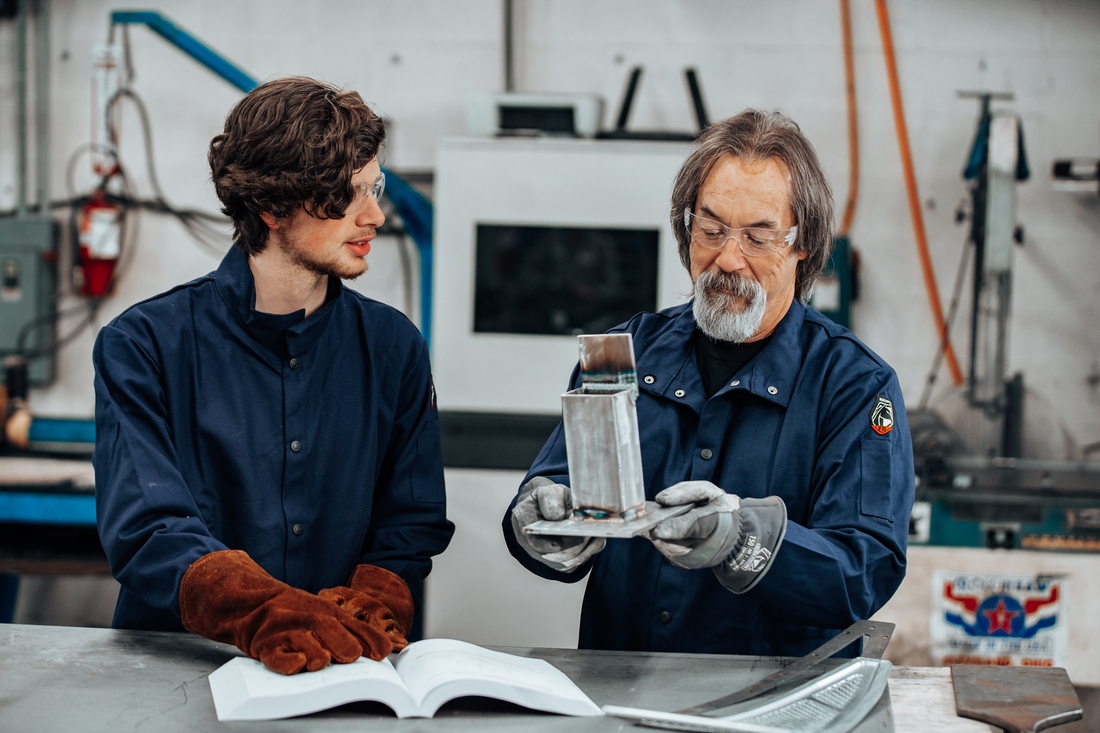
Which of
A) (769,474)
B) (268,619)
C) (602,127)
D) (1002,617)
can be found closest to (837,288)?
(602,127)

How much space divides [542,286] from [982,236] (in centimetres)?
123

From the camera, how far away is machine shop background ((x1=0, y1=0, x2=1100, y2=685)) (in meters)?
2.42

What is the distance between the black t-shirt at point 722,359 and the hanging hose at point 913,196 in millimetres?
1912

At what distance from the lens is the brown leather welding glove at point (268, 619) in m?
0.87

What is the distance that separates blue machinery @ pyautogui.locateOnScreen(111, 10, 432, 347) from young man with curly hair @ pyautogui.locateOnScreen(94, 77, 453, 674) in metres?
1.32

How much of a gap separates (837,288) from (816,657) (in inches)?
71.1

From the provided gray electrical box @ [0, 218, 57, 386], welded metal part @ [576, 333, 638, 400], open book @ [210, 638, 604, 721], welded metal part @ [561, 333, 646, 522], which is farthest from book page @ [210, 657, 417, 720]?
gray electrical box @ [0, 218, 57, 386]

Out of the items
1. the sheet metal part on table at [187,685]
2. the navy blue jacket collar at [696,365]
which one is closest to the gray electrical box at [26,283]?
the sheet metal part on table at [187,685]

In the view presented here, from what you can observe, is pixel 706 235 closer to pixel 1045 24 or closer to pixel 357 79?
pixel 357 79

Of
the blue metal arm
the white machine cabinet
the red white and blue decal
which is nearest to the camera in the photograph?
the red white and blue decal

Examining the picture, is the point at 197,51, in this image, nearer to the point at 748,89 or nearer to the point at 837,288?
the point at 748,89

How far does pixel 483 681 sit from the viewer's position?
84 centimetres

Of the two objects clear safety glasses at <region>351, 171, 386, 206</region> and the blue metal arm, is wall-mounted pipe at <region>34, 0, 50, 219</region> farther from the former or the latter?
clear safety glasses at <region>351, 171, 386, 206</region>

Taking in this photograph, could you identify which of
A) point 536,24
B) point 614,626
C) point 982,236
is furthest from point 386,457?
point 536,24
